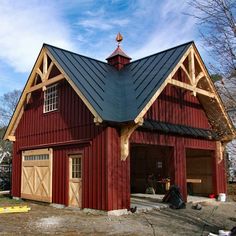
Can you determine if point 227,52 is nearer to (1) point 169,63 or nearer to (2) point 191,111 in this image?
(1) point 169,63

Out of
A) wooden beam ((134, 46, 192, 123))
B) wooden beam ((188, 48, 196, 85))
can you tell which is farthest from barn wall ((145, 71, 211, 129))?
wooden beam ((134, 46, 192, 123))

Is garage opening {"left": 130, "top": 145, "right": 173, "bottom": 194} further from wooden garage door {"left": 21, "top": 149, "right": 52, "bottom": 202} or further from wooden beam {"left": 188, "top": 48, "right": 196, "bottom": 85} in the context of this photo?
wooden garage door {"left": 21, "top": 149, "right": 52, "bottom": 202}

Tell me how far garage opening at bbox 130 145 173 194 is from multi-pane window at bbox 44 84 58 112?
5.54 m

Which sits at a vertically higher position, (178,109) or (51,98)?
(51,98)

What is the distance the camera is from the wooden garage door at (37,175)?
15.3m

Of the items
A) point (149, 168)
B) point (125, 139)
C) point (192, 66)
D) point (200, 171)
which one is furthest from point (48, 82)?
point (200, 171)

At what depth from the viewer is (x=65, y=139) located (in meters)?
14.6

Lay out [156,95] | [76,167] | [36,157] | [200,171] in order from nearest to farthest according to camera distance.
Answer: [156,95] < [76,167] < [36,157] < [200,171]

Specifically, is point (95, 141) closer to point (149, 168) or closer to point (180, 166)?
point (180, 166)

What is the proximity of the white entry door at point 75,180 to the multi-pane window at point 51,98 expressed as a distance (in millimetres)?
2760

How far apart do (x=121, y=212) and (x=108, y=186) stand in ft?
3.31

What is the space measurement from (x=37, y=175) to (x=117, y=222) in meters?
6.47

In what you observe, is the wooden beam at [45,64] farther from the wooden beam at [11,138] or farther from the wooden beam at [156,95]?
the wooden beam at [156,95]

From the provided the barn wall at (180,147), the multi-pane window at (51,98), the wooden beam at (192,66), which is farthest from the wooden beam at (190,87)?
the multi-pane window at (51,98)
